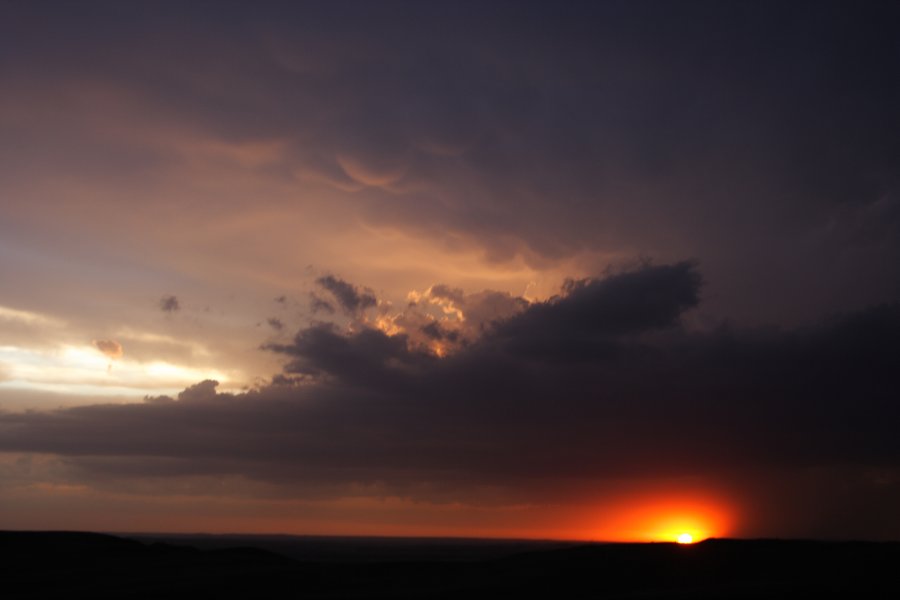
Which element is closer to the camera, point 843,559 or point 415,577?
point 843,559

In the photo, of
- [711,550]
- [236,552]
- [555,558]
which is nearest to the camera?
[711,550]

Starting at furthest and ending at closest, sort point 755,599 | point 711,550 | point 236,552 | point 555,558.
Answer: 1. point 236,552
2. point 555,558
3. point 711,550
4. point 755,599

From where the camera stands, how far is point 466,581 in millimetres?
34875

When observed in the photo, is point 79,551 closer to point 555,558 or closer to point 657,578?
point 555,558

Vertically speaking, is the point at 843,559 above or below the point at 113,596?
above

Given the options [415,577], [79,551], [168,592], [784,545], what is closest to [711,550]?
[784,545]

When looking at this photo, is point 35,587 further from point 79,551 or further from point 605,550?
point 605,550

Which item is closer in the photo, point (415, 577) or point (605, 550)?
point (415, 577)

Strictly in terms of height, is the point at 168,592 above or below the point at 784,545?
below

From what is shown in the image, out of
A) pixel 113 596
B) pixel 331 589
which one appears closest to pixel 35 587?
pixel 113 596

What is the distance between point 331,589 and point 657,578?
14.2 meters

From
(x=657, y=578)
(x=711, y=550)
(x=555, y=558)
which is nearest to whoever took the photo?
(x=657, y=578)

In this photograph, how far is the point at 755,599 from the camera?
83.6 feet

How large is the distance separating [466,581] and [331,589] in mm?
6010
